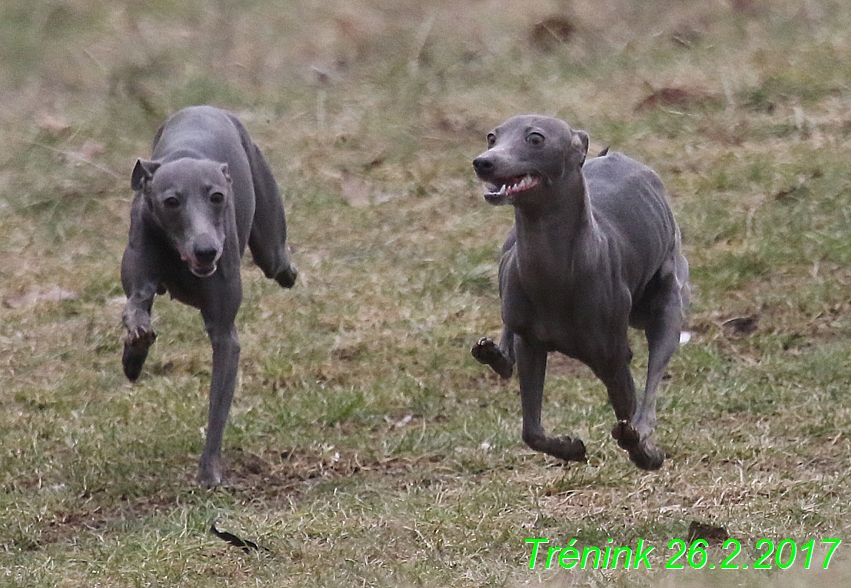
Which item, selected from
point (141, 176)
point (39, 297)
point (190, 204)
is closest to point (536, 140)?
point (190, 204)

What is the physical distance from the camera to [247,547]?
6211 mm

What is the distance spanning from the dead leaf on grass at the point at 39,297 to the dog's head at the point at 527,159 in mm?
5191

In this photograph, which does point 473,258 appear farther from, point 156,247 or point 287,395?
point 156,247

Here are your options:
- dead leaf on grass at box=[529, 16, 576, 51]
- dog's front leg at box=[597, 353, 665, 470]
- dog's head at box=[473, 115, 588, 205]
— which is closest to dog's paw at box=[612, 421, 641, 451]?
dog's front leg at box=[597, 353, 665, 470]

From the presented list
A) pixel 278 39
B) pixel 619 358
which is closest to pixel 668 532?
pixel 619 358

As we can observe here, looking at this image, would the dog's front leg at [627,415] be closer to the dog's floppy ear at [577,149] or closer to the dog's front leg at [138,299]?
the dog's floppy ear at [577,149]

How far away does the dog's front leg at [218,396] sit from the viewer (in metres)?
7.17

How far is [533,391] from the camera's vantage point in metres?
6.09

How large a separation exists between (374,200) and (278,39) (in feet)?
12.4

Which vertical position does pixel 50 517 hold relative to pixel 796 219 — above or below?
above

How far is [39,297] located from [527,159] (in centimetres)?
549

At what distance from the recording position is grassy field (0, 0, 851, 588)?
6.39 metres

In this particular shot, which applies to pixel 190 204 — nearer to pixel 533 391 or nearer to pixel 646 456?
pixel 533 391

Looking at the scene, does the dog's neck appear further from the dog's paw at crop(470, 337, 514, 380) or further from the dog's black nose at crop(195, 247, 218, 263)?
the dog's black nose at crop(195, 247, 218, 263)
